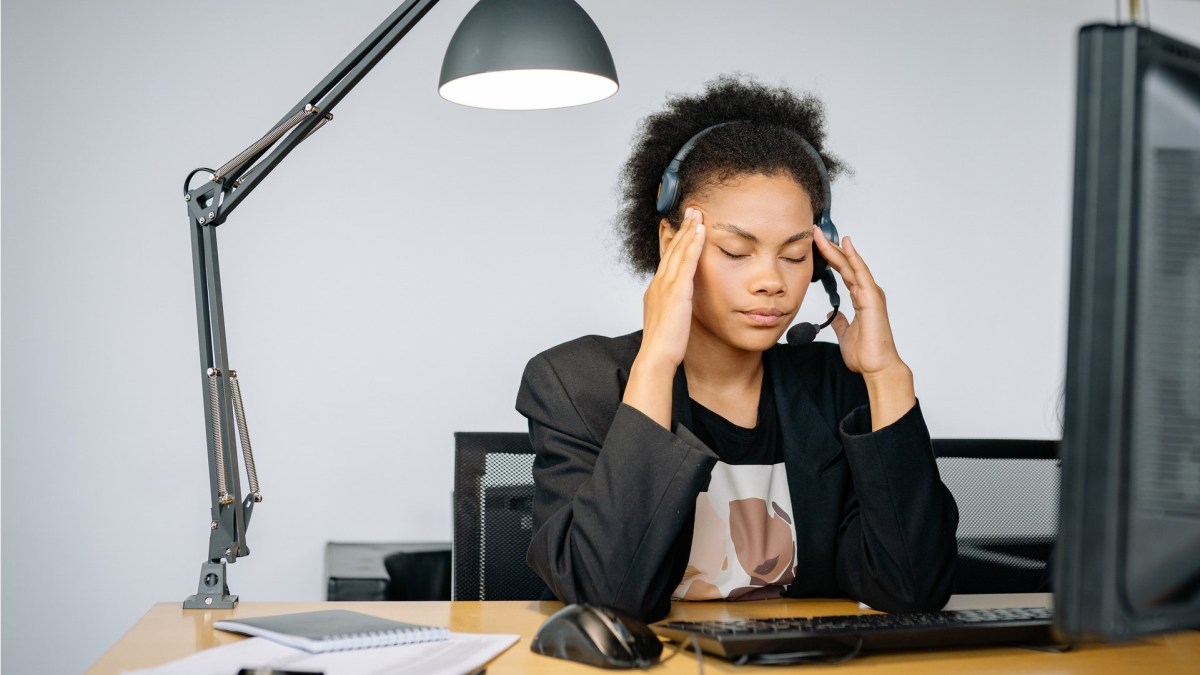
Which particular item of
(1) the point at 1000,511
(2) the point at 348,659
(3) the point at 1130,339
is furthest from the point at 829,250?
(3) the point at 1130,339

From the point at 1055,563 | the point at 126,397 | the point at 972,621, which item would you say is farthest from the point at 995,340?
the point at 1055,563

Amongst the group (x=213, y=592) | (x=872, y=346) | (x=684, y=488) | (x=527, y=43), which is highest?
(x=527, y=43)

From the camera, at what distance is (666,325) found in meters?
1.33

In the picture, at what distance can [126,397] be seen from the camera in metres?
2.32

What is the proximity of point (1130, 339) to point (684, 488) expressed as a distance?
71cm

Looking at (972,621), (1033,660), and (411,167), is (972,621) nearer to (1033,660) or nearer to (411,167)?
(1033,660)

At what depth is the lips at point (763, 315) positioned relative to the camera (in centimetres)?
138

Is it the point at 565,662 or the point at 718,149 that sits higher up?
the point at 718,149

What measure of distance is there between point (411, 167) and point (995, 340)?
1452 millimetres

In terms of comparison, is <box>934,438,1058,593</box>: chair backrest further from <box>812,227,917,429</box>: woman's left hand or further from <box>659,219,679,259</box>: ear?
<box>659,219,679,259</box>: ear

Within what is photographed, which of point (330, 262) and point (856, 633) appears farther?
point (330, 262)

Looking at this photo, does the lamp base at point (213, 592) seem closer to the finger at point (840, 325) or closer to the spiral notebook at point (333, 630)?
the spiral notebook at point (333, 630)

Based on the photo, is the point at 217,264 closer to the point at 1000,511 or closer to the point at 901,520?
the point at 901,520

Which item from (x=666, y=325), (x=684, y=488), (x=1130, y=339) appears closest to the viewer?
(x=1130, y=339)
